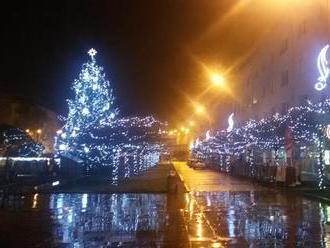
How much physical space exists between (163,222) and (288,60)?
34979mm

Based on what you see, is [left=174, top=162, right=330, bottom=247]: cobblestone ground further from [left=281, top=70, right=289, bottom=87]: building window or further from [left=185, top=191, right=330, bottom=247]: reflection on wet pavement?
[left=281, top=70, right=289, bottom=87]: building window

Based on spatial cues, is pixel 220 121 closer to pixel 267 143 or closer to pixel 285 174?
pixel 267 143

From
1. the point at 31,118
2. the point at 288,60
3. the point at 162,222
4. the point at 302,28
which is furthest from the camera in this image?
the point at 31,118

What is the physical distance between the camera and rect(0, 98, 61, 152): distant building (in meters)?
74.5

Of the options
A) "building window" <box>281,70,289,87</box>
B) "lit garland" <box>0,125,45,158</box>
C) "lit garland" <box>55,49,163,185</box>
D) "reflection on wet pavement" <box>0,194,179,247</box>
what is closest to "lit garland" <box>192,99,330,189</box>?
"building window" <box>281,70,289,87</box>

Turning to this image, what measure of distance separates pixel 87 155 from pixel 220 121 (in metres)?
48.3

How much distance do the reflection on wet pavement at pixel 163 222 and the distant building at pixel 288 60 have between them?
1756 centimetres

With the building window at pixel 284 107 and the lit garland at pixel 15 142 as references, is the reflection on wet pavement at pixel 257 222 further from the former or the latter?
the building window at pixel 284 107

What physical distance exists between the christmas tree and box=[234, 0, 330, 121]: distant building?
15843mm

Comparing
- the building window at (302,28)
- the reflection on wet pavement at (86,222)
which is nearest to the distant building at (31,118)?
the building window at (302,28)

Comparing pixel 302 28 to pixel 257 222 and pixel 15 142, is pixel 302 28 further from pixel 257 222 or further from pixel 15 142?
pixel 257 222

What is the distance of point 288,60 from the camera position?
160ft

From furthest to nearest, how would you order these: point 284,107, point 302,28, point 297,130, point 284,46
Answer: point 284,46 → point 284,107 → point 302,28 → point 297,130

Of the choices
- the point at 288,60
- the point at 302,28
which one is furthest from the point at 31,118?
the point at 302,28
